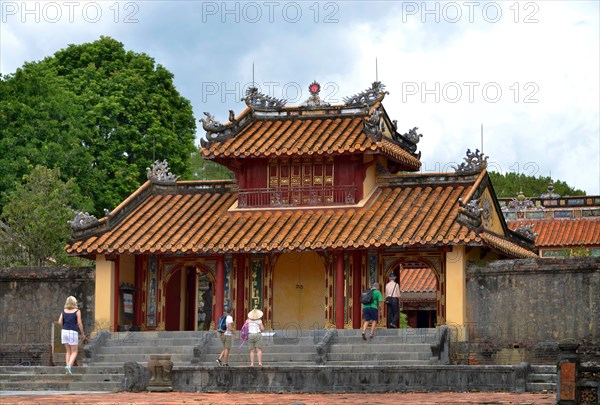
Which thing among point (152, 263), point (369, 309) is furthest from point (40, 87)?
point (369, 309)

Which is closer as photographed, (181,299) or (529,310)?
(529,310)

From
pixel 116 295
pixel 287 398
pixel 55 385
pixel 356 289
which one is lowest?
pixel 287 398

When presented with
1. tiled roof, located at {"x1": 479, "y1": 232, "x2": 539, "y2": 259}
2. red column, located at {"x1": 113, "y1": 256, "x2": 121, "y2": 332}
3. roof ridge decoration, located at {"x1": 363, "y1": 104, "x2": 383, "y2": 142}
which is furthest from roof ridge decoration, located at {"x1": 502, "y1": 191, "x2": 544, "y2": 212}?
red column, located at {"x1": 113, "y1": 256, "x2": 121, "y2": 332}

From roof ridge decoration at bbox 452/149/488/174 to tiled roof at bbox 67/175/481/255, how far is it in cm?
43

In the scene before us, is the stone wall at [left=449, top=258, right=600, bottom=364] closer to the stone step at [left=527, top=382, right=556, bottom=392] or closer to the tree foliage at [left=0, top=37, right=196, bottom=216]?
the stone step at [left=527, top=382, right=556, bottom=392]

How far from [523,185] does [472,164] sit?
46458 mm

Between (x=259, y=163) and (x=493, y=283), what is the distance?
8.57 metres

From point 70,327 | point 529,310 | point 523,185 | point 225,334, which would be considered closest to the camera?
point 70,327

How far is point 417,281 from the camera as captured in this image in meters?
55.5

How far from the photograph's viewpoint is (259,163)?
40.8 m

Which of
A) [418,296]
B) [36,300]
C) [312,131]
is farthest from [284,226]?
[418,296]

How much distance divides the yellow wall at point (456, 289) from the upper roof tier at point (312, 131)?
3.98m

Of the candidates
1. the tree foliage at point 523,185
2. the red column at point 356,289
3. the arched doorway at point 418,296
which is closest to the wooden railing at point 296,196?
the red column at point 356,289

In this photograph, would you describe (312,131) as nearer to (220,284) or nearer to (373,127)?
(373,127)
